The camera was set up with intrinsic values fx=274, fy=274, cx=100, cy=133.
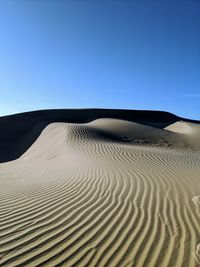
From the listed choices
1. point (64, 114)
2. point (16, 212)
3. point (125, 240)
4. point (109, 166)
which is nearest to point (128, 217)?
point (125, 240)

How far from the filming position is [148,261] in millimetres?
3518

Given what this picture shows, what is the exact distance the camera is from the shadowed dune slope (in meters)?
25.0

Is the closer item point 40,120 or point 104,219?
point 104,219

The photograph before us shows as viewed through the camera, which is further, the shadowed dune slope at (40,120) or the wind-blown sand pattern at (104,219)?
the shadowed dune slope at (40,120)

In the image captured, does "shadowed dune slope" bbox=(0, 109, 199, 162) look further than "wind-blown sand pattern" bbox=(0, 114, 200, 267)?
Yes

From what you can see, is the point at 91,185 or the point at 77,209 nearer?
the point at 77,209

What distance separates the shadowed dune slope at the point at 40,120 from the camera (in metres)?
25.0

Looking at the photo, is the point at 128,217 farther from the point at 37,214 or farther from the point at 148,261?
the point at 37,214

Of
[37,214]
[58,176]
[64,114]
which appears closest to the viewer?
[37,214]

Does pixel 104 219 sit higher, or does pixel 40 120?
pixel 40 120

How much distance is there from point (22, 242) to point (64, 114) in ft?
115

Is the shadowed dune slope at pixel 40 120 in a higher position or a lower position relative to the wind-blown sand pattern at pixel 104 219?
higher

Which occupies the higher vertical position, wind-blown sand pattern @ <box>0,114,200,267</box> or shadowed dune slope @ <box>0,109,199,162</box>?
shadowed dune slope @ <box>0,109,199,162</box>

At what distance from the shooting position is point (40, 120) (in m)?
34.5
